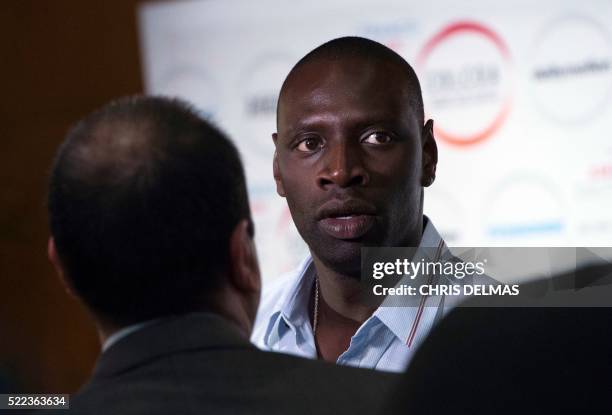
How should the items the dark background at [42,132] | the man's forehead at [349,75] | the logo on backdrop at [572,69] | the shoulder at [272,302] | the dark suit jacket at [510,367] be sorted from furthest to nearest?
1. the dark background at [42,132]
2. the logo on backdrop at [572,69]
3. the shoulder at [272,302]
4. the man's forehead at [349,75]
5. the dark suit jacket at [510,367]

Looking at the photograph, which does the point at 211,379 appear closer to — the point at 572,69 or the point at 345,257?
the point at 345,257

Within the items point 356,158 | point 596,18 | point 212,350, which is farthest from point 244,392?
point 596,18

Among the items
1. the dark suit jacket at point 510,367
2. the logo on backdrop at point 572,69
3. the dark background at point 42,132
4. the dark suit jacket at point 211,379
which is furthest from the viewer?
the dark background at point 42,132

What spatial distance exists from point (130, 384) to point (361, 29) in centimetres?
208

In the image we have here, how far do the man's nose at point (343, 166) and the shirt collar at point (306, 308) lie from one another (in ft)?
0.32

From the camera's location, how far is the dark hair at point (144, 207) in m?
0.89

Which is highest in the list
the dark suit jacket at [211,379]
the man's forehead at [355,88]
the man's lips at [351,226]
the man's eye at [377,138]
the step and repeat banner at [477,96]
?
the step and repeat banner at [477,96]

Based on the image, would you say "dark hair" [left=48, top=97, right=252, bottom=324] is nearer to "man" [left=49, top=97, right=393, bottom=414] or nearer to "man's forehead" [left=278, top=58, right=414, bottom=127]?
"man" [left=49, top=97, right=393, bottom=414]

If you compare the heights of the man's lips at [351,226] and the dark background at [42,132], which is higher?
the dark background at [42,132]

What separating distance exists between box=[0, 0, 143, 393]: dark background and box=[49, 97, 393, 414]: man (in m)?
2.45

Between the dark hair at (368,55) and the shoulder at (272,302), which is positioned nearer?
the dark hair at (368,55)

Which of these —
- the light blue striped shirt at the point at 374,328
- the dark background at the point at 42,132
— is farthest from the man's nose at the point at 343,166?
the dark background at the point at 42,132

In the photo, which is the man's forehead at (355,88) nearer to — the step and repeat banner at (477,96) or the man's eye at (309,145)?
the man's eye at (309,145)

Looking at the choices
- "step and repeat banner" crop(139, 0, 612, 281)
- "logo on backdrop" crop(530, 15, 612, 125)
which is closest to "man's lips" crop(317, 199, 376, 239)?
"step and repeat banner" crop(139, 0, 612, 281)
